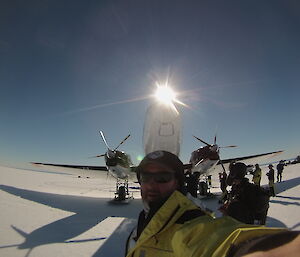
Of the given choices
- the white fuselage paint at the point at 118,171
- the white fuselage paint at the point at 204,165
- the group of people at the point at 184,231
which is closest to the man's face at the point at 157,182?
the group of people at the point at 184,231

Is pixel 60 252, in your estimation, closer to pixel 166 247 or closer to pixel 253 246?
pixel 166 247

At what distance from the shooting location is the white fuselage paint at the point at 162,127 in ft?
25.6

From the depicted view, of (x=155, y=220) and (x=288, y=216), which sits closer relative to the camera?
(x=155, y=220)

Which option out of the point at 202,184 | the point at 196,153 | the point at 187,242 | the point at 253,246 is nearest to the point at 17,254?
the point at 187,242

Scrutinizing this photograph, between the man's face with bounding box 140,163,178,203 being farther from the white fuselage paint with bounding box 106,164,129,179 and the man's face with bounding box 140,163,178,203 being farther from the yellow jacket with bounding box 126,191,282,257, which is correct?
the white fuselage paint with bounding box 106,164,129,179

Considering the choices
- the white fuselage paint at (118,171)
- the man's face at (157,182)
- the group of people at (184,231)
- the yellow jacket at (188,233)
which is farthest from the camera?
the white fuselage paint at (118,171)

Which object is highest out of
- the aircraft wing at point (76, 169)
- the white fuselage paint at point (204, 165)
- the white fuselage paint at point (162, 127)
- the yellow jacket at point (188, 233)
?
the white fuselage paint at point (162, 127)

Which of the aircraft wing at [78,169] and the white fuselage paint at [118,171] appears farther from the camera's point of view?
the aircraft wing at [78,169]

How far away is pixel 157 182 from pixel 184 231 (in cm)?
93

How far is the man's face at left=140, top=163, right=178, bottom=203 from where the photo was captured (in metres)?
2.00

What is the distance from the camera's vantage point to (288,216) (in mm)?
7012

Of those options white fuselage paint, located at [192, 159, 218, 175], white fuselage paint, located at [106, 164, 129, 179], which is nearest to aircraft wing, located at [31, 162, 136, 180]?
white fuselage paint, located at [106, 164, 129, 179]

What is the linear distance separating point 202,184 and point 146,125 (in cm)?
805

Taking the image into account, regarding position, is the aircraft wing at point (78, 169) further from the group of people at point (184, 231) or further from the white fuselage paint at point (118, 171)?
the group of people at point (184, 231)
